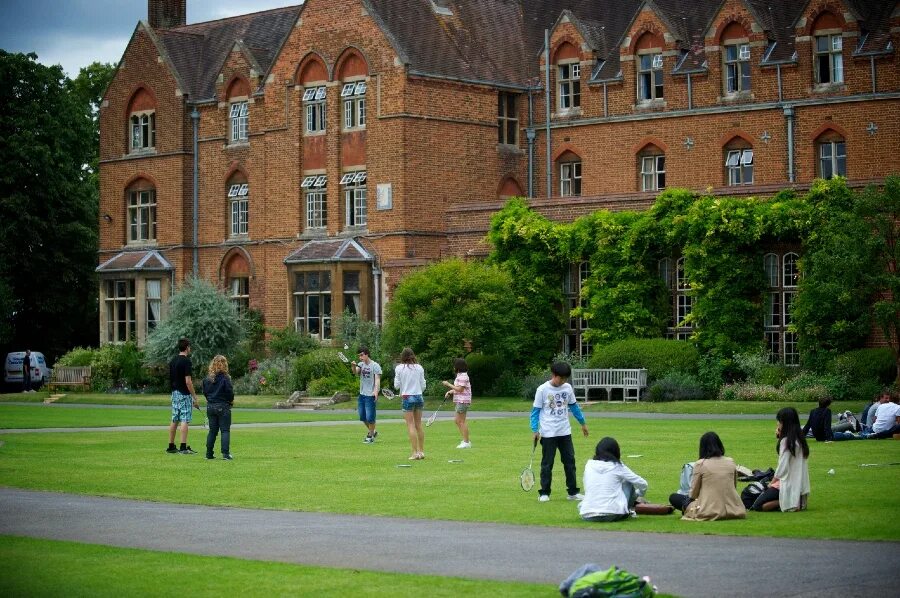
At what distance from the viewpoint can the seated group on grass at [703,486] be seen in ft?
62.0

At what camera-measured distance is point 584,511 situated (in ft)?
62.6

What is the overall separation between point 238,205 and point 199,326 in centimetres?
771

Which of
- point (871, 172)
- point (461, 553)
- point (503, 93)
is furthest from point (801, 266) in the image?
point (461, 553)

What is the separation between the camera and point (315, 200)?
60.0 meters

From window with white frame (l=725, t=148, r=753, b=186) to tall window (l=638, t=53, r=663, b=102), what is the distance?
342cm

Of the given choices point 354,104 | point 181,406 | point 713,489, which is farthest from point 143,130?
point 713,489

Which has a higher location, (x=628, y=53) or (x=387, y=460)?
(x=628, y=53)

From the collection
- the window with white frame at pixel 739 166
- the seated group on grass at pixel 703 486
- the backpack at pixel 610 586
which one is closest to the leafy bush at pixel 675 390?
the window with white frame at pixel 739 166

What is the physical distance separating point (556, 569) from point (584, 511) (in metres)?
4.06

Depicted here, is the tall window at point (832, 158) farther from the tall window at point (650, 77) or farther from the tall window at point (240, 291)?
the tall window at point (240, 291)

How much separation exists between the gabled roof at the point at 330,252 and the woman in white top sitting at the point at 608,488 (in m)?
38.1

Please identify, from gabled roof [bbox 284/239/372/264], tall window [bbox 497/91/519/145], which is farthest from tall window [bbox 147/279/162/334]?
tall window [bbox 497/91/519/145]

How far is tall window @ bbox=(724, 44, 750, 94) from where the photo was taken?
54.2m

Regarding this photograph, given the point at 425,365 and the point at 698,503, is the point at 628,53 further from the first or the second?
the point at 698,503
